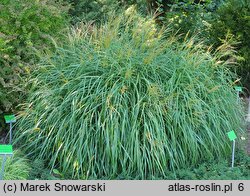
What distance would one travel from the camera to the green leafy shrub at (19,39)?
4.39m

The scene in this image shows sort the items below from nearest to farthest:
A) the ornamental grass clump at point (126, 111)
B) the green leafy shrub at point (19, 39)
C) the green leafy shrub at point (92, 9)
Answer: the ornamental grass clump at point (126, 111) < the green leafy shrub at point (19, 39) < the green leafy shrub at point (92, 9)

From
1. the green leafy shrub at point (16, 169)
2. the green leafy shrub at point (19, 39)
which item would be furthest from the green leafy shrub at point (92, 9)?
the green leafy shrub at point (16, 169)

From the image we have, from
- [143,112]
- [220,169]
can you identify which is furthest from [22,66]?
[220,169]

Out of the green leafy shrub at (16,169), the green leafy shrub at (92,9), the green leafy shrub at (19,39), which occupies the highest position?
the green leafy shrub at (92,9)

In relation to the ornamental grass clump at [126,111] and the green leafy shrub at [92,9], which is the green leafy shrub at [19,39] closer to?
the ornamental grass clump at [126,111]

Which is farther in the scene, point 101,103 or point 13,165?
point 101,103

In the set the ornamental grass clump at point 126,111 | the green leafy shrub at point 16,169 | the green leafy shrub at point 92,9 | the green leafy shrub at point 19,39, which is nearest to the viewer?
the green leafy shrub at point 16,169

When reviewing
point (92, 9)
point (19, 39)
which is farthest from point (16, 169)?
point (92, 9)

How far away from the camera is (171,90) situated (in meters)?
4.02

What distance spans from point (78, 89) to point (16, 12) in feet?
4.23

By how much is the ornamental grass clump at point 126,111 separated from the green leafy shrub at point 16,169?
0.90 feet

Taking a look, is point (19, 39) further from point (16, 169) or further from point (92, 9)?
point (92, 9)

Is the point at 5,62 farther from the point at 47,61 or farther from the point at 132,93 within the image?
the point at 132,93

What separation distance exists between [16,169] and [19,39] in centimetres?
162
